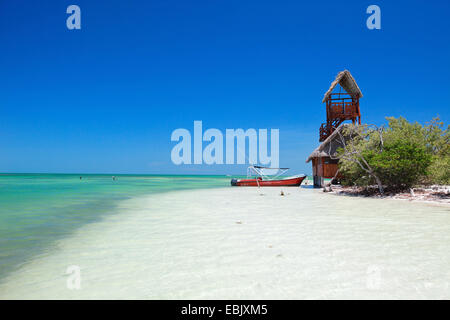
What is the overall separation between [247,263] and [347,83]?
22596mm

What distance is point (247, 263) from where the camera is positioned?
3.44 meters

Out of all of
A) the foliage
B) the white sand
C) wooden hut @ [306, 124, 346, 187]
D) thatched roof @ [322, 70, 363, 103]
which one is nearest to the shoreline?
the foliage

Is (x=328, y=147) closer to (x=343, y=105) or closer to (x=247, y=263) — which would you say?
(x=343, y=105)

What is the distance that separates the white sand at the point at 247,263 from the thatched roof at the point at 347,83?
18.0m

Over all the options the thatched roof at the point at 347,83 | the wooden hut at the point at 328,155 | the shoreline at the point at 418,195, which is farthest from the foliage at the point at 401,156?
the thatched roof at the point at 347,83

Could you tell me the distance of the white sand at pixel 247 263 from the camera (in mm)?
2619

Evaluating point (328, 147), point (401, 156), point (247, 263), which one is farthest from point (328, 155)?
point (247, 263)

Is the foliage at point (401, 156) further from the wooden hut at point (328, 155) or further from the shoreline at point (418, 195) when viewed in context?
the wooden hut at point (328, 155)

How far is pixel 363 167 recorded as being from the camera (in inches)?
534
